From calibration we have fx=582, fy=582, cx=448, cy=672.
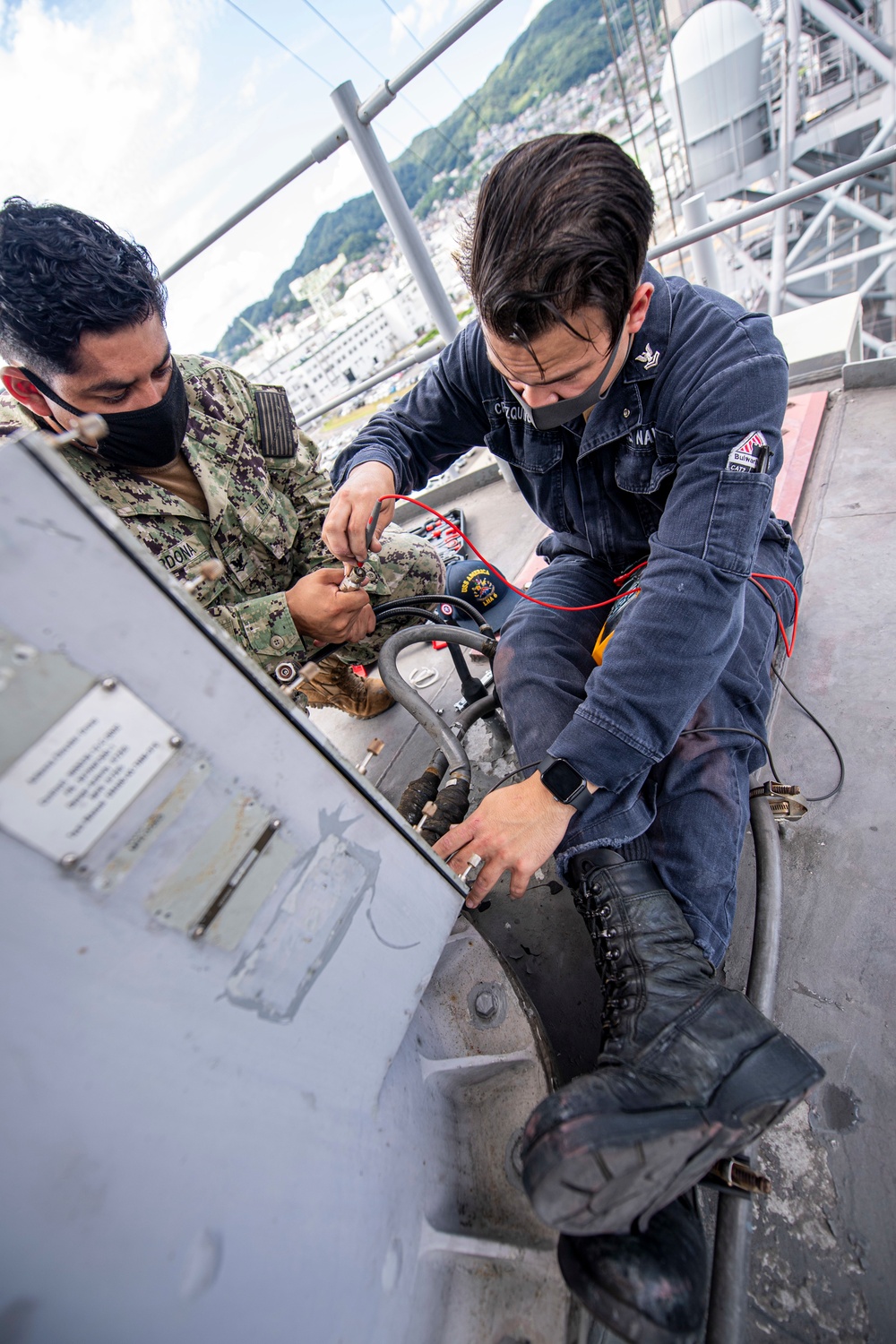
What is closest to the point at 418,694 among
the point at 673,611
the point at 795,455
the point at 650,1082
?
the point at 673,611

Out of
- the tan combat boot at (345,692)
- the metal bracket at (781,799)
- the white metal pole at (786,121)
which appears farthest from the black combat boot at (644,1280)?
the white metal pole at (786,121)

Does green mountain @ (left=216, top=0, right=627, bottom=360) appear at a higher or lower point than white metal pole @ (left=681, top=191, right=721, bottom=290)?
higher

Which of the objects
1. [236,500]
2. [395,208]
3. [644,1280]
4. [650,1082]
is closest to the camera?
[644,1280]

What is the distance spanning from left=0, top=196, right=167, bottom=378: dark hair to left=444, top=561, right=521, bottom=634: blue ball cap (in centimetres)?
116

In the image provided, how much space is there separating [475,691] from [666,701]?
0.76 metres

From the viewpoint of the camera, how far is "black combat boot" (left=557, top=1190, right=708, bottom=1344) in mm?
562

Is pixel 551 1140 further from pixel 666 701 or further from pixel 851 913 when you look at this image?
pixel 851 913

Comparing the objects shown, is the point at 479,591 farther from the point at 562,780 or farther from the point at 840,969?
the point at 840,969

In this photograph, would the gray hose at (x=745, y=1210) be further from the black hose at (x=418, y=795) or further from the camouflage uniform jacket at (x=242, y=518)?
the camouflage uniform jacket at (x=242, y=518)

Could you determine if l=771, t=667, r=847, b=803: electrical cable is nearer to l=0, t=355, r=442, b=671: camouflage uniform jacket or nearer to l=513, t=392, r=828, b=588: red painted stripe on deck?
l=513, t=392, r=828, b=588: red painted stripe on deck

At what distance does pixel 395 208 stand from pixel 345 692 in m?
1.87

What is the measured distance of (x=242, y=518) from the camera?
5.16 feet

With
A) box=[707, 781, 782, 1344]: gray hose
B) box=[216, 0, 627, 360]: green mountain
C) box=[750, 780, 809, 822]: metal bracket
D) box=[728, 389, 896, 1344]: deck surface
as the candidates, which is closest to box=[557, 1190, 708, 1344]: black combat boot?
box=[707, 781, 782, 1344]: gray hose

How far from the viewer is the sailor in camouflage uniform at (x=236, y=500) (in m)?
1.24
